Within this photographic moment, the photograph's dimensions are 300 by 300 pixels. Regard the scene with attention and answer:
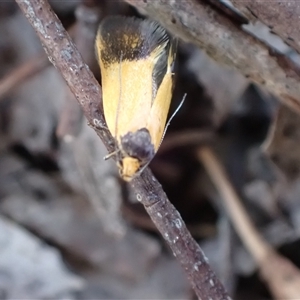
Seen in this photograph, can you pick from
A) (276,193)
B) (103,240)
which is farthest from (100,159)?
(276,193)

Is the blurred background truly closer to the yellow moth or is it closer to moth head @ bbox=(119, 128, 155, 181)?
the yellow moth

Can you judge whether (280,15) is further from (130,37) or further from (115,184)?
(115,184)

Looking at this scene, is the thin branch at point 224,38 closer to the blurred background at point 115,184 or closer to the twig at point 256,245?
the blurred background at point 115,184

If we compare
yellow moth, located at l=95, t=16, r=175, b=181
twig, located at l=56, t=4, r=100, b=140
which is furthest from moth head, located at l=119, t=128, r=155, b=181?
twig, located at l=56, t=4, r=100, b=140

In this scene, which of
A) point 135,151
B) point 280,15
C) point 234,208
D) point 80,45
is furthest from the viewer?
point 234,208

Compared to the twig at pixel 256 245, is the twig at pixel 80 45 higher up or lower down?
higher up

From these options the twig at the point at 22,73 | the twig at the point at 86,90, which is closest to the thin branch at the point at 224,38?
the twig at the point at 86,90

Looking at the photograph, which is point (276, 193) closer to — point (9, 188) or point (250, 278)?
point (250, 278)

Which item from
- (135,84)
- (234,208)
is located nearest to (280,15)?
(135,84)
